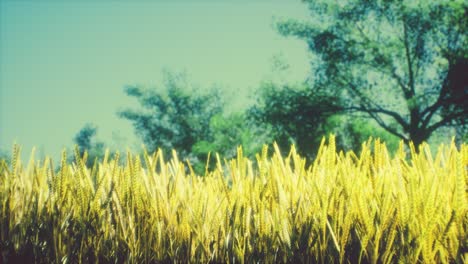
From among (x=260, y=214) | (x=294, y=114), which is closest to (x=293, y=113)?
(x=294, y=114)

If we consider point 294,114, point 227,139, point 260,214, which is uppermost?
point 227,139

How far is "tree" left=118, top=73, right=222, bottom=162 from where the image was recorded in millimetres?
40438

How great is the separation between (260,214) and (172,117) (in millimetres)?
40223

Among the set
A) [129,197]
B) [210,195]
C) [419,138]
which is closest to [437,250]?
[210,195]

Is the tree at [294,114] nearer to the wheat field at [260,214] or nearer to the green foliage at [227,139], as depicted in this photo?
the green foliage at [227,139]

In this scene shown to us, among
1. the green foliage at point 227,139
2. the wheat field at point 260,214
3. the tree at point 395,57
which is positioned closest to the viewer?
the wheat field at point 260,214

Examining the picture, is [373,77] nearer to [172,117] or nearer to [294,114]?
[294,114]

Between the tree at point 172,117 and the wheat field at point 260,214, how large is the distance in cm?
3847

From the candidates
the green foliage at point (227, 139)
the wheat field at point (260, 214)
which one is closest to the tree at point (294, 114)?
the green foliage at point (227, 139)

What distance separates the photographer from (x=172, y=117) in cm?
4081

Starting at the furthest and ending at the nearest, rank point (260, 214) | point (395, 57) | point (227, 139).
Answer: point (227, 139) < point (395, 57) < point (260, 214)

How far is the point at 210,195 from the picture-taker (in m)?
1.70

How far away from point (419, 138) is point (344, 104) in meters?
5.00

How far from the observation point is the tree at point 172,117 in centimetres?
4044
